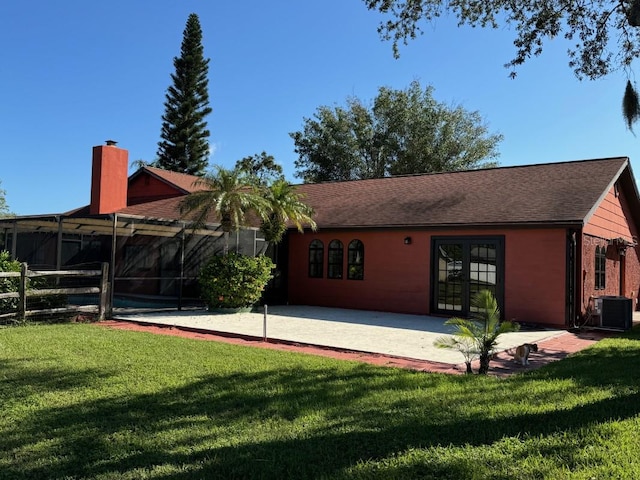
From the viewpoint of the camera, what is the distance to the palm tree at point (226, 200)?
13438 mm

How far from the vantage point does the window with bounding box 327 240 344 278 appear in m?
16.1

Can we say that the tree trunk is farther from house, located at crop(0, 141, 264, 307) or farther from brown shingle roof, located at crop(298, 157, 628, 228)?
house, located at crop(0, 141, 264, 307)

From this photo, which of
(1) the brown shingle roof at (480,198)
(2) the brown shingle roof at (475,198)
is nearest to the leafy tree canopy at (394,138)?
(2) the brown shingle roof at (475,198)

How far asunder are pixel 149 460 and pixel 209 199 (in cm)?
1047

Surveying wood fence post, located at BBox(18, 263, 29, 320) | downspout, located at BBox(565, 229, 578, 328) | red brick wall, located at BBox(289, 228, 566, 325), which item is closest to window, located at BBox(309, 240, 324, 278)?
red brick wall, located at BBox(289, 228, 566, 325)

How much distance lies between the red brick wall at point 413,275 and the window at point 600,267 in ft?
8.17

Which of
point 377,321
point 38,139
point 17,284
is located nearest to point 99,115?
point 38,139

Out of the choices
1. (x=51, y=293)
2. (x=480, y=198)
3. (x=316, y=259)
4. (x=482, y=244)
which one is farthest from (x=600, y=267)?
(x=51, y=293)

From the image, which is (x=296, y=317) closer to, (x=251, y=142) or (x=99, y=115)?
(x=99, y=115)

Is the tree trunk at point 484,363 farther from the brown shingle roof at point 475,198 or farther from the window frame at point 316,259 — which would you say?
the window frame at point 316,259

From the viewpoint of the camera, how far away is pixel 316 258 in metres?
16.7

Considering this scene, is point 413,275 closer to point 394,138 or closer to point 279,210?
point 279,210

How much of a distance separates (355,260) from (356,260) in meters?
0.04

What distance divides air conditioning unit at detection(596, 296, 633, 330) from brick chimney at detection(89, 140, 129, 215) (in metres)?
17.2
